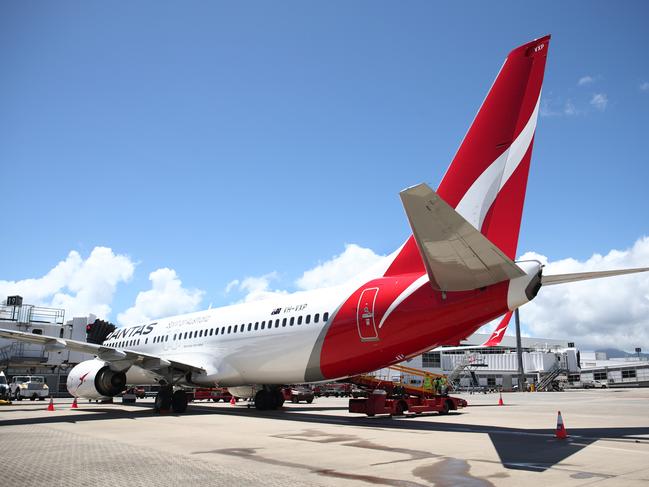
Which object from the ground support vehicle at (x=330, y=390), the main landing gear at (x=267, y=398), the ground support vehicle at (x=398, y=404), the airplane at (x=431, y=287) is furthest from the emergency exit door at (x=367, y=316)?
the ground support vehicle at (x=330, y=390)

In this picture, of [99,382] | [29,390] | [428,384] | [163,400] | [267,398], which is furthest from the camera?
[29,390]

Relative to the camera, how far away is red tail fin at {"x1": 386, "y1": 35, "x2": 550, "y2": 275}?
43.1 feet

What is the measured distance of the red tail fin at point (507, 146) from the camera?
1314cm

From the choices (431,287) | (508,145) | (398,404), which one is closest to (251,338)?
(398,404)

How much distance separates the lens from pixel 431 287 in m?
13.2

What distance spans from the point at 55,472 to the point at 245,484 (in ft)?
10.1

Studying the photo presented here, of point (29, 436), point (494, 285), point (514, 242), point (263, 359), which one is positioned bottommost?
point (29, 436)

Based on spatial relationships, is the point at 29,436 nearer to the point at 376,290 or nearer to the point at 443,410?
the point at 376,290

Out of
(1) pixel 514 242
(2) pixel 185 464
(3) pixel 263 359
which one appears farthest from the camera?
(3) pixel 263 359

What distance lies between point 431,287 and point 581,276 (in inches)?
133

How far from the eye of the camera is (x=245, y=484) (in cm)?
666

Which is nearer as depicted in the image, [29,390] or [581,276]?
→ [581,276]

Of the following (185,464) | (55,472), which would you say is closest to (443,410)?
(185,464)

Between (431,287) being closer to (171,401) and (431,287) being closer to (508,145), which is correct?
(508,145)
